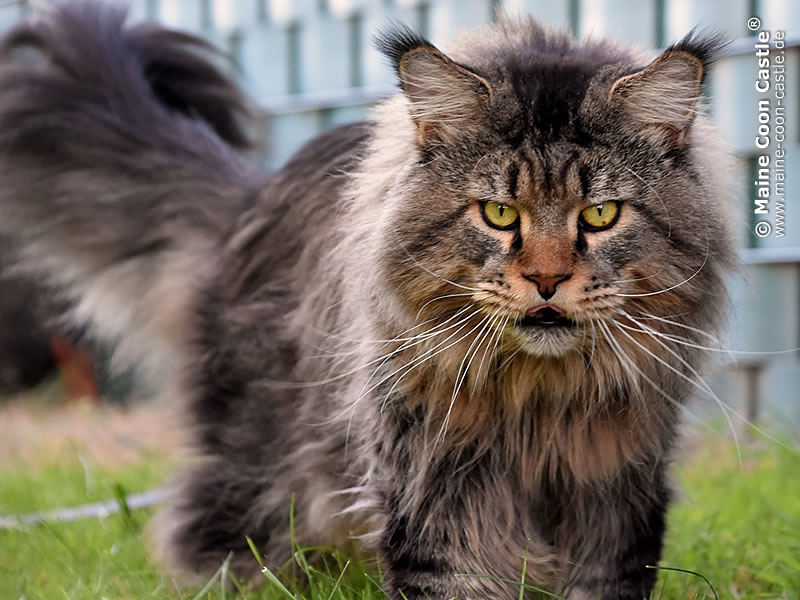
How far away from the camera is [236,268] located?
8.45ft

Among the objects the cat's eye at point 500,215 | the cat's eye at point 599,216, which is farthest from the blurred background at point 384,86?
the cat's eye at point 599,216

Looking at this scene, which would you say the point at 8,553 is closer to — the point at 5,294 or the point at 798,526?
the point at 798,526

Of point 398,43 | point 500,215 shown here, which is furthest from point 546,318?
point 398,43

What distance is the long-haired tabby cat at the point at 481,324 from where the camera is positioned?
1740mm

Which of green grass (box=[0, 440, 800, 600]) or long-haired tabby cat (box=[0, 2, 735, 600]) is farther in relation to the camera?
green grass (box=[0, 440, 800, 600])

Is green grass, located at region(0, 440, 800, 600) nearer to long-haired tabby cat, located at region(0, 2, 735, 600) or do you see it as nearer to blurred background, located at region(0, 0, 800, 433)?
long-haired tabby cat, located at region(0, 2, 735, 600)

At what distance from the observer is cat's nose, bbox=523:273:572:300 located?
1658 mm

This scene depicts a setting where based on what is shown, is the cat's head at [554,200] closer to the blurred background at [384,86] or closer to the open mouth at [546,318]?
the open mouth at [546,318]

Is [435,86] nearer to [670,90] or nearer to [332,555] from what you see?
[670,90]

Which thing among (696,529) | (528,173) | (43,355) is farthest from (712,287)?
(43,355)

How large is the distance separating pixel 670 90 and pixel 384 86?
9.70 ft

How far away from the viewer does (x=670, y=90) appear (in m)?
1.76

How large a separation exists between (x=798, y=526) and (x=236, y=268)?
1.72 meters

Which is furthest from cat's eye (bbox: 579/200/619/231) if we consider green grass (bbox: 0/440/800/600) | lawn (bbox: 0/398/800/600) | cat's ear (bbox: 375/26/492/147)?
green grass (bbox: 0/440/800/600)
